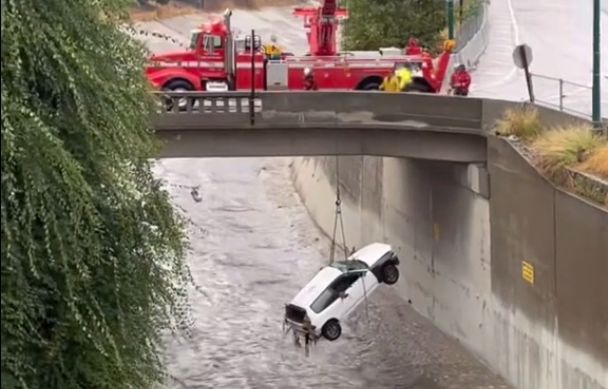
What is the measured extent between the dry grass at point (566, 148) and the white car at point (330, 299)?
5296mm

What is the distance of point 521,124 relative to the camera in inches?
976

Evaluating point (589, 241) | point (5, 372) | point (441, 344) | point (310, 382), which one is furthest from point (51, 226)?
point (441, 344)

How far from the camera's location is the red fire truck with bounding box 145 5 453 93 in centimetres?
3112

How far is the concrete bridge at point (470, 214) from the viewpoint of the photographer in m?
20.9

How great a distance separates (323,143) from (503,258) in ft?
16.3

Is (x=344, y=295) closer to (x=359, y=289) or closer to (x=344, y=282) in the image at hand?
(x=344, y=282)

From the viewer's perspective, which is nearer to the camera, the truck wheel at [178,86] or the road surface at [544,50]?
the truck wheel at [178,86]

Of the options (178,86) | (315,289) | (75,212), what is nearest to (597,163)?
(315,289)

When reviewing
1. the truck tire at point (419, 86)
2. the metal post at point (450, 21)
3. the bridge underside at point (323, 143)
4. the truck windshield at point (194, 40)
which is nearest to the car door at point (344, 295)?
the bridge underside at point (323, 143)

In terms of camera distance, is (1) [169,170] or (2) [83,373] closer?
(2) [83,373]

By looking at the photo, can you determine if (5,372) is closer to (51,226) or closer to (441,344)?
(51,226)

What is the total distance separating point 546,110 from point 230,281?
512 inches

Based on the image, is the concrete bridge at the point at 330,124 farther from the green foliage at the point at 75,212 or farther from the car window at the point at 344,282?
the green foliage at the point at 75,212

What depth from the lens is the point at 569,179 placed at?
21.5 m
